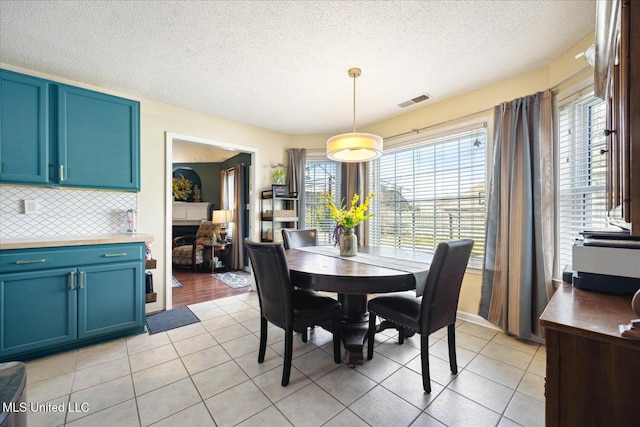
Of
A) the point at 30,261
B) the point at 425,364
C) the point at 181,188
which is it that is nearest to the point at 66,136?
the point at 30,261

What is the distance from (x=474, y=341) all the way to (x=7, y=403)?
2.94 m

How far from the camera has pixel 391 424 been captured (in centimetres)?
142

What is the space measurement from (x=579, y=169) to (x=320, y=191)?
10.1 ft

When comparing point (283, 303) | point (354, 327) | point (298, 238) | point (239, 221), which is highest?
point (239, 221)

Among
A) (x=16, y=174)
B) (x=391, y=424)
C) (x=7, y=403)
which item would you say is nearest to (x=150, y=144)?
(x=16, y=174)

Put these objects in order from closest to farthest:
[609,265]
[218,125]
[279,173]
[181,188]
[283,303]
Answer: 1. [609,265]
2. [283,303]
3. [218,125]
4. [279,173]
5. [181,188]

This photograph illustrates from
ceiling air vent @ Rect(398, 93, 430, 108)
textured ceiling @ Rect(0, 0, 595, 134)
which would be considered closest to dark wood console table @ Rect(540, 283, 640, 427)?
textured ceiling @ Rect(0, 0, 595, 134)

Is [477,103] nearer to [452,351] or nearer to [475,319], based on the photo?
[475,319]

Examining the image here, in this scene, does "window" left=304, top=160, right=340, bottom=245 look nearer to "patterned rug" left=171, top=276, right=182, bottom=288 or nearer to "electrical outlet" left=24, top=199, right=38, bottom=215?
"patterned rug" left=171, top=276, right=182, bottom=288

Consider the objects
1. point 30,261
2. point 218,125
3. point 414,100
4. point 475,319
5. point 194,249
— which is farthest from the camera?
point 194,249

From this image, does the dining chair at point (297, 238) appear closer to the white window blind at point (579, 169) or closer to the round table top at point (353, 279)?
the round table top at point (353, 279)

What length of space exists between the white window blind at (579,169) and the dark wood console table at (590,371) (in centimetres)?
149

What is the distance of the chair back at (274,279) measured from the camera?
1.71m

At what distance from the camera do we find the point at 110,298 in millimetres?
2318
